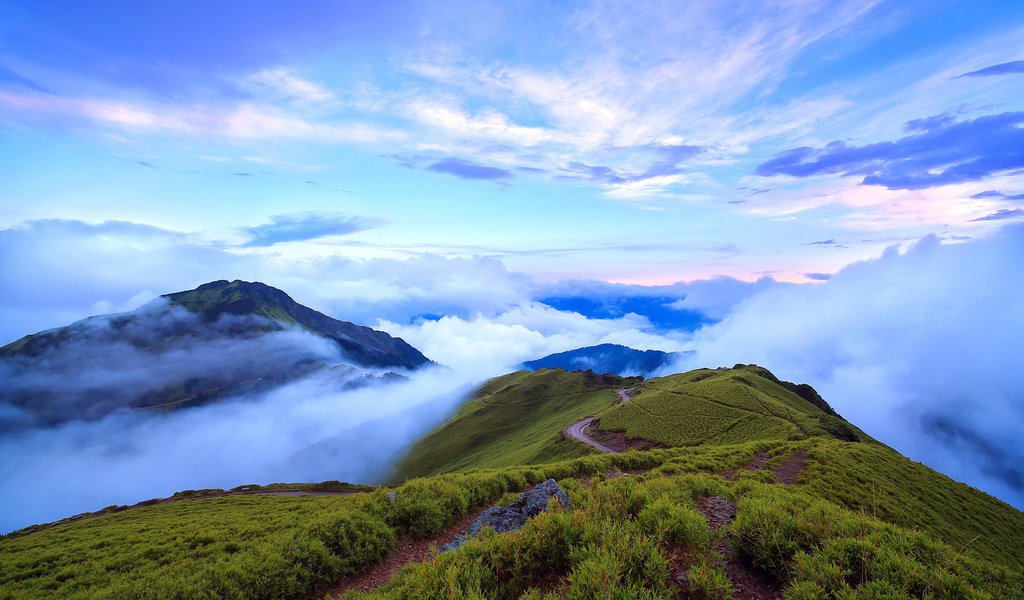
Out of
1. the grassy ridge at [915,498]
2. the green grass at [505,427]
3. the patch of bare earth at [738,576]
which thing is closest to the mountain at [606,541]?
the patch of bare earth at [738,576]

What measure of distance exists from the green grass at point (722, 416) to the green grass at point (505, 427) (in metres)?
22.6

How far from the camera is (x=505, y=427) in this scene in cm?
16575

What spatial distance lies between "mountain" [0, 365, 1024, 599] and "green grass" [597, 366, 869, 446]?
31.3 metres

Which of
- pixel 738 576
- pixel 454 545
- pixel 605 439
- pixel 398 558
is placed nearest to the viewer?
pixel 738 576

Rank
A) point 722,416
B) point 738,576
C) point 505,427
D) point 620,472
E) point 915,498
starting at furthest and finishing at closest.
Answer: point 505,427 → point 722,416 → point 620,472 → point 915,498 → point 738,576

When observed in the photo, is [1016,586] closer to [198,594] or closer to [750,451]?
[198,594]

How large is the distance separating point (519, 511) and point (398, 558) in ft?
Result: 18.9

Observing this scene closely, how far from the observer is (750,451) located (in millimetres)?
37469

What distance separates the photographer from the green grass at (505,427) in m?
130

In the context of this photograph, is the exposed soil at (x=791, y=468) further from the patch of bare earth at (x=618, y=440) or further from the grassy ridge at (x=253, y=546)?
the patch of bare earth at (x=618, y=440)

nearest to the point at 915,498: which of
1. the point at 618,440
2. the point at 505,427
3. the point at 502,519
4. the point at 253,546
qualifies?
the point at 502,519

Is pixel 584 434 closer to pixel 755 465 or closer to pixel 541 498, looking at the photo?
pixel 755 465

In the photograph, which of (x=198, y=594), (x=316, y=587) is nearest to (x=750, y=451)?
(x=316, y=587)

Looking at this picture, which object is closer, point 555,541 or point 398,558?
point 555,541
